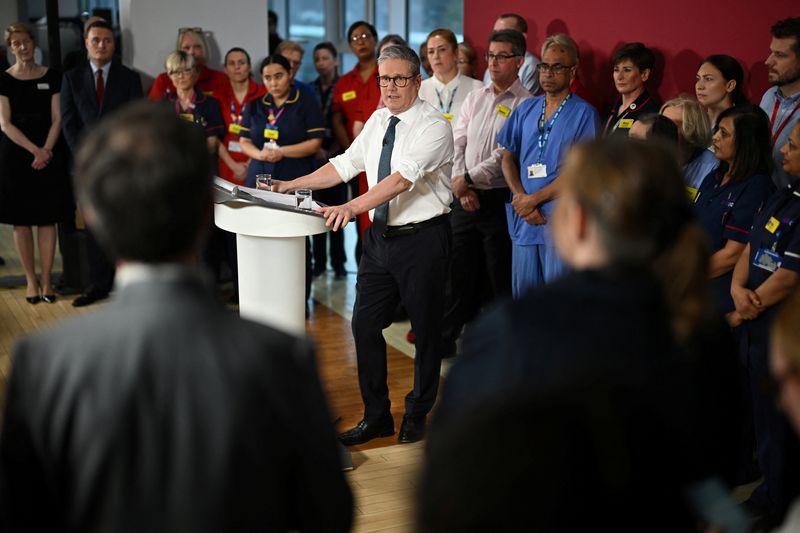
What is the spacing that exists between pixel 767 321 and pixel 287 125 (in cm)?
323

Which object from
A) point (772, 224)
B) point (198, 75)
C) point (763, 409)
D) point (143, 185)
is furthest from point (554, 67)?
point (143, 185)

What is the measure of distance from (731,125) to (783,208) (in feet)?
Result: 1.51

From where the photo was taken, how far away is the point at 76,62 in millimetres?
6516

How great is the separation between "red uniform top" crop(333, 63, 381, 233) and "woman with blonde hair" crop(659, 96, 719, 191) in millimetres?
2729

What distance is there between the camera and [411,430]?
144 inches

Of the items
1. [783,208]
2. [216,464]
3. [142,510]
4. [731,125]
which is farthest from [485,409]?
[731,125]

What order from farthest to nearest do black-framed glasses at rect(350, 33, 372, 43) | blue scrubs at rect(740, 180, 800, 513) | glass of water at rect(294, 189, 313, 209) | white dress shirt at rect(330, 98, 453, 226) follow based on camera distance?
1. black-framed glasses at rect(350, 33, 372, 43)
2. white dress shirt at rect(330, 98, 453, 226)
3. glass of water at rect(294, 189, 313, 209)
4. blue scrubs at rect(740, 180, 800, 513)

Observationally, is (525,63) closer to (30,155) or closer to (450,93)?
(450,93)

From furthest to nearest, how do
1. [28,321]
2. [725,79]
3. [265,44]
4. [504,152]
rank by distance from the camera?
[265,44]
[28,321]
[504,152]
[725,79]

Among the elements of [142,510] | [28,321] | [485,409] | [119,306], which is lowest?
[28,321]

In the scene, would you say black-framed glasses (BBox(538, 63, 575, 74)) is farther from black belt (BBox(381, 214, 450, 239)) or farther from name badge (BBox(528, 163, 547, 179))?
black belt (BBox(381, 214, 450, 239))

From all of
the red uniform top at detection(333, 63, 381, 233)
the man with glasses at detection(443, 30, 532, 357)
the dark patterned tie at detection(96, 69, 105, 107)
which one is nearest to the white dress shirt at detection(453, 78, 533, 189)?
the man with glasses at detection(443, 30, 532, 357)

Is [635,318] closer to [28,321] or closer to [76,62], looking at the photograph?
[28,321]

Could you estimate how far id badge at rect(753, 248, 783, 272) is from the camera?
296 centimetres
